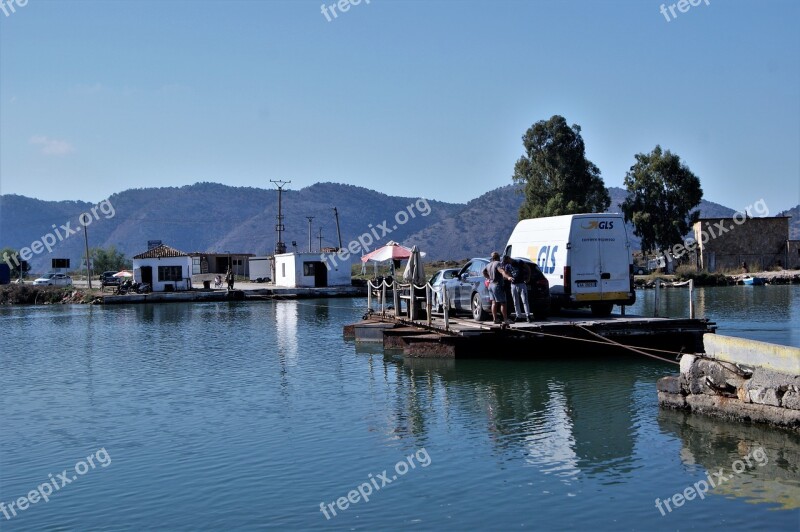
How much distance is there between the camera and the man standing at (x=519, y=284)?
19.5 metres

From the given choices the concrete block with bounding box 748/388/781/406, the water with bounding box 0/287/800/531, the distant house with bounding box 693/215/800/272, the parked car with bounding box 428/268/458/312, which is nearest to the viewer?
the water with bounding box 0/287/800/531

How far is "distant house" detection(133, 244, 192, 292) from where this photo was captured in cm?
6744

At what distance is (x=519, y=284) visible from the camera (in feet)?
64.9

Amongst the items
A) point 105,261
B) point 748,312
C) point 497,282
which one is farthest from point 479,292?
point 105,261

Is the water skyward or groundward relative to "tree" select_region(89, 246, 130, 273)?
groundward

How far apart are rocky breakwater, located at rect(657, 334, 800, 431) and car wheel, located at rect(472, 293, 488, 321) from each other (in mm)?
7938

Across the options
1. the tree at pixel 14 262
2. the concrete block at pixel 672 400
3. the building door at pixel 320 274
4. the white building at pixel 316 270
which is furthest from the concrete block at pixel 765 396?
the tree at pixel 14 262

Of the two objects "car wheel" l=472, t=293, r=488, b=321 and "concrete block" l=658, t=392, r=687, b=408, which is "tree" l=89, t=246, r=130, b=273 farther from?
"concrete block" l=658, t=392, r=687, b=408

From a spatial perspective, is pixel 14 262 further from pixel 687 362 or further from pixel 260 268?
pixel 687 362

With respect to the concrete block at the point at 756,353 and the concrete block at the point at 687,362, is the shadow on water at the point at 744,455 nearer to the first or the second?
the concrete block at the point at 687,362

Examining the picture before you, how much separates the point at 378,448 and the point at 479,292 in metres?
9.59

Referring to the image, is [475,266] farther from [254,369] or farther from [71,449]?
[71,449]

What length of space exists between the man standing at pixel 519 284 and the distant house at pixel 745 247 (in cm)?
5606

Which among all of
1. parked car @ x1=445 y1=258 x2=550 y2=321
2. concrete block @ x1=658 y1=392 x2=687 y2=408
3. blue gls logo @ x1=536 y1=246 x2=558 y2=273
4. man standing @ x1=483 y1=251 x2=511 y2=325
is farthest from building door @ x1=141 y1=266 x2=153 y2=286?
concrete block @ x1=658 y1=392 x2=687 y2=408
